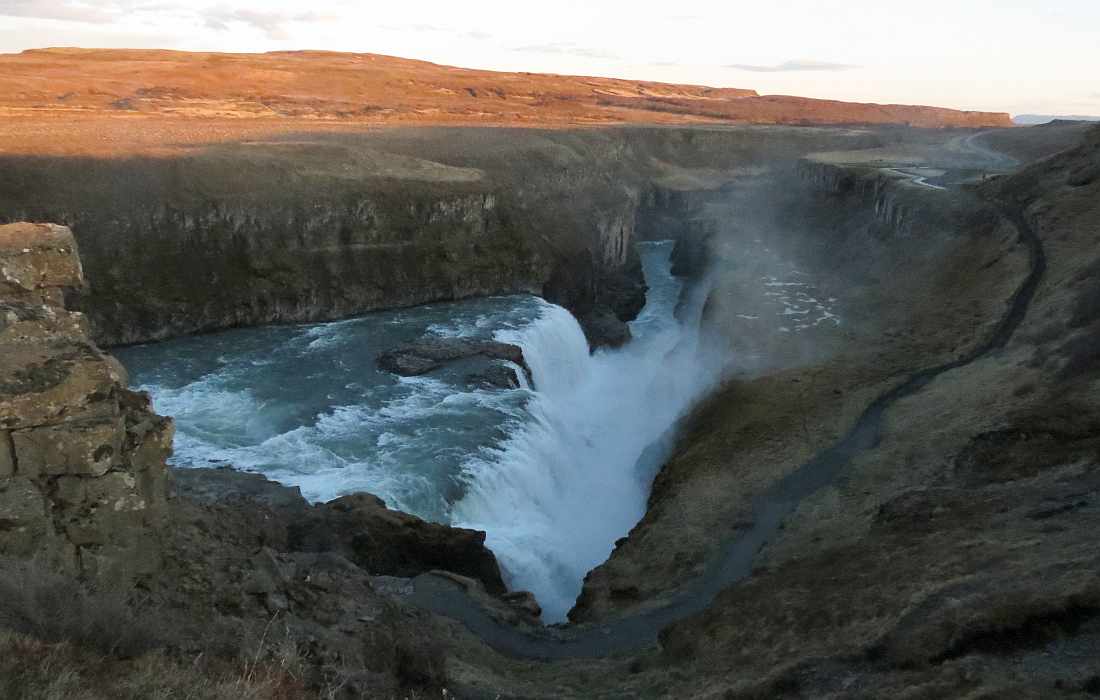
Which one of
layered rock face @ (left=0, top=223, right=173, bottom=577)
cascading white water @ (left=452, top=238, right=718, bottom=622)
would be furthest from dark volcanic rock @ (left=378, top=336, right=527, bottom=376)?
layered rock face @ (left=0, top=223, right=173, bottom=577)

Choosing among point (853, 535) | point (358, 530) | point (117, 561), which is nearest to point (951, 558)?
point (853, 535)

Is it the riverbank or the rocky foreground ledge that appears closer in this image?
the rocky foreground ledge

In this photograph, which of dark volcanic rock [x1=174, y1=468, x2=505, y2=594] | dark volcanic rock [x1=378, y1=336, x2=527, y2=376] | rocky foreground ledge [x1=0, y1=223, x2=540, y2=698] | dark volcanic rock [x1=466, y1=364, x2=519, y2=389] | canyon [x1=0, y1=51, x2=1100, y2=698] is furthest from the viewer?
dark volcanic rock [x1=378, y1=336, x2=527, y2=376]

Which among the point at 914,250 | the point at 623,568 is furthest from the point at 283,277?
the point at 914,250

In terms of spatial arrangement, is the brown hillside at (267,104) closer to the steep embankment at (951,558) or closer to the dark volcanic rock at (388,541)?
the dark volcanic rock at (388,541)

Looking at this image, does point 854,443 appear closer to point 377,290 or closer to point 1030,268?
point 1030,268

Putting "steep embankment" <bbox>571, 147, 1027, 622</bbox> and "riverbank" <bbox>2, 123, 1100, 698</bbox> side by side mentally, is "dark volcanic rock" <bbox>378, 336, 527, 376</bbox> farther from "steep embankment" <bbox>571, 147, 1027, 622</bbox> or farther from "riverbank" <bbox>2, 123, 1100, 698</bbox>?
"riverbank" <bbox>2, 123, 1100, 698</bbox>

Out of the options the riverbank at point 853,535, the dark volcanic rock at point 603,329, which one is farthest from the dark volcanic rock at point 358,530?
the dark volcanic rock at point 603,329
